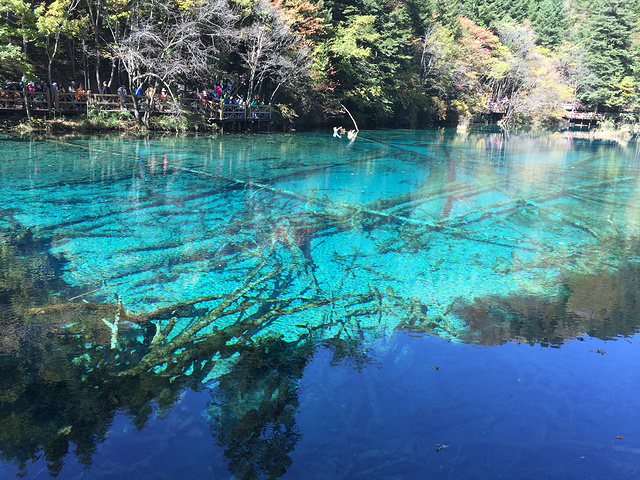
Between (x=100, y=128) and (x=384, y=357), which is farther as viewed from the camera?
(x=100, y=128)

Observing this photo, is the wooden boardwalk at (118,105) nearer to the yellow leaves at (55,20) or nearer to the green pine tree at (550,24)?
the yellow leaves at (55,20)

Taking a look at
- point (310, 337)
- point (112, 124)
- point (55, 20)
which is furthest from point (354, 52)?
point (310, 337)

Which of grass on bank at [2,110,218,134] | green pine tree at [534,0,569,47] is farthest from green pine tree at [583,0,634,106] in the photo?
grass on bank at [2,110,218,134]

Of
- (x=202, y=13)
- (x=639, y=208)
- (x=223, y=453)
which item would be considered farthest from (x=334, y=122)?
(x=223, y=453)

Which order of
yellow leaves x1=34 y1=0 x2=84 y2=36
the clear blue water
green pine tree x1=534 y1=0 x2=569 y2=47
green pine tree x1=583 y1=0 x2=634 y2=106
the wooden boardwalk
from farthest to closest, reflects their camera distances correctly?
green pine tree x1=534 y1=0 x2=569 y2=47
green pine tree x1=583 y1=0 x2=634 y2=106
the wooden boardwalk
yellow leaves x1=34 y1=0 x2=84 y2=36
the clear blue water

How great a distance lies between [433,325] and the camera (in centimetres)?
559

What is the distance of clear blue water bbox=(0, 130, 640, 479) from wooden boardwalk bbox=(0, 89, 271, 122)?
11.2 metres

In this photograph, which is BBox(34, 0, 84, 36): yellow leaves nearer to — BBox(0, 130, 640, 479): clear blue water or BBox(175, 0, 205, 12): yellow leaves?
BBox(175, 0, 205, 12): yellow leaves

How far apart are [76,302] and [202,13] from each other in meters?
19.2

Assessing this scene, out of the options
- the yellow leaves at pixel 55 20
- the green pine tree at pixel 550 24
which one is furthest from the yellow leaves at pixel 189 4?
the green pine tree at pixel 550 24

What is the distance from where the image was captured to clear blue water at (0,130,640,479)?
3611 mm

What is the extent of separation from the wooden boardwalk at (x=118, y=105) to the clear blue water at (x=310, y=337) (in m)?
11.2

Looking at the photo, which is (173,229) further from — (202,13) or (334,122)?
(334,122)

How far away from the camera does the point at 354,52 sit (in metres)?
29.5
